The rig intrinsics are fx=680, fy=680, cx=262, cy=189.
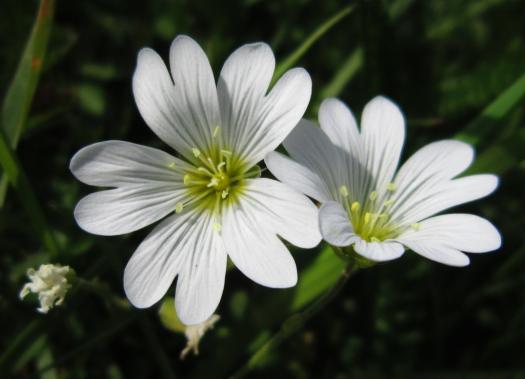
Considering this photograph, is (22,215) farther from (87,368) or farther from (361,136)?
(361,136)

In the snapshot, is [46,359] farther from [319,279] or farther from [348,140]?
[348,140]

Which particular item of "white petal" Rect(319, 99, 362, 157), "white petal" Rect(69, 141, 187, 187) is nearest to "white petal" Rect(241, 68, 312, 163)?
"white petal" Rect(319, 99, 362, 157)

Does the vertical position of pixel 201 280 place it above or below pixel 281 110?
below

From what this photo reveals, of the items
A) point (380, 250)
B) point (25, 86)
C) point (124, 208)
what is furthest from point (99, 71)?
point (380, 250)

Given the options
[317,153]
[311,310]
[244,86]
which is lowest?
[311,310]

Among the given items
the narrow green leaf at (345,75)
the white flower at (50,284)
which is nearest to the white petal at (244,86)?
the white flower at (50,284)

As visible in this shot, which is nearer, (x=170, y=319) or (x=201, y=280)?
(x=201, y=280)

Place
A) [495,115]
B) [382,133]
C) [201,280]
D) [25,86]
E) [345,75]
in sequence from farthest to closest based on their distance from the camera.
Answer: [345,75] → [495,115] → [25,86] → [382,133] → [201,280]

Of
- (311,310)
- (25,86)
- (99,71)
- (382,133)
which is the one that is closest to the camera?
(311,310)

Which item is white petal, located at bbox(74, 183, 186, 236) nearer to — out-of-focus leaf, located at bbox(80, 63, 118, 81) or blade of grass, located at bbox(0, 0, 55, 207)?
blade of grass, located at bbox(0, 0, 55, 207)
